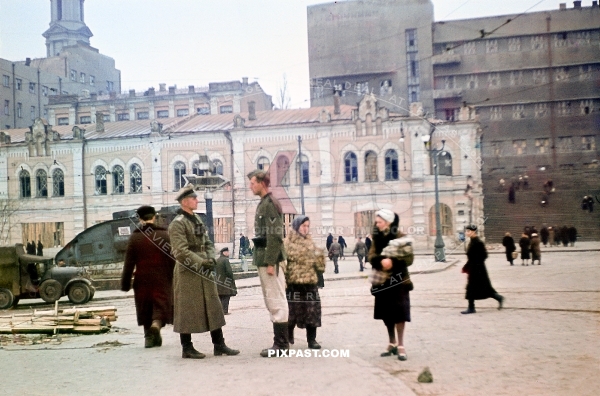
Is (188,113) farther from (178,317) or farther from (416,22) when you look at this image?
(178,317)

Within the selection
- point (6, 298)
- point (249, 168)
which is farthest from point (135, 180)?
point (6, 298)

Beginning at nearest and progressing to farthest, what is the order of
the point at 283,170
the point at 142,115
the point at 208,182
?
1. the point at 283,170
2. the point at 208,182
3. the point at 142,115

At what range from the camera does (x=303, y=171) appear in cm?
628

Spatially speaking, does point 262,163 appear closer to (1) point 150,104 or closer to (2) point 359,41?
(2) point 359,41

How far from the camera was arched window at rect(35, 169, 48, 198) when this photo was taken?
28.5 ft

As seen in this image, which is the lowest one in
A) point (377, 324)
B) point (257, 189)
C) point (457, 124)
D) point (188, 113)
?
point (377, 324)

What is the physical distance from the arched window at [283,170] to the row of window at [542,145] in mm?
2426

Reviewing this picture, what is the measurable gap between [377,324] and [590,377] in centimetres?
307

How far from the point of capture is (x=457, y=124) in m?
7.07

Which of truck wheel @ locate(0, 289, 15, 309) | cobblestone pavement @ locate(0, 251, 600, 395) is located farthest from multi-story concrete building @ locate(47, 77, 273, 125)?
truck wheel @ locate(0, 289, 15, 309)

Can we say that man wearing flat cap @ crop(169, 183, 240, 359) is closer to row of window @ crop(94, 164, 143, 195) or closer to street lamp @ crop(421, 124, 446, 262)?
street lamp @ crop(421, 124, 446, 262)

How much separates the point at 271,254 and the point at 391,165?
172 cm

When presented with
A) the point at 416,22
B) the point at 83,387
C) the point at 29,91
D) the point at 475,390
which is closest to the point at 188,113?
the point at 29,91

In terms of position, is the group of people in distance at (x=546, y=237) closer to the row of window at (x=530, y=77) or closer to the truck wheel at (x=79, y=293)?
the row of window at (x=530, y=77)
